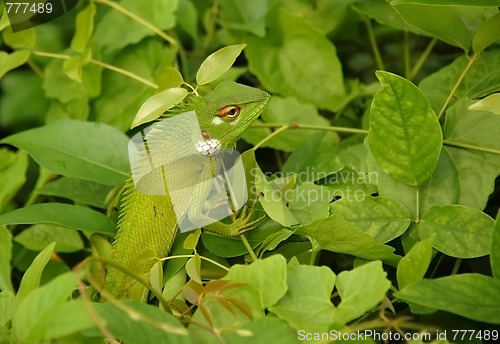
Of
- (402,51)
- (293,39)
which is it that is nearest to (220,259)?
(293,39)

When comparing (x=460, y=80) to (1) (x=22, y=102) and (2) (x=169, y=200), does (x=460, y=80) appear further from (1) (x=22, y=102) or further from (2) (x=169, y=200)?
(1) (x=22, y=102)

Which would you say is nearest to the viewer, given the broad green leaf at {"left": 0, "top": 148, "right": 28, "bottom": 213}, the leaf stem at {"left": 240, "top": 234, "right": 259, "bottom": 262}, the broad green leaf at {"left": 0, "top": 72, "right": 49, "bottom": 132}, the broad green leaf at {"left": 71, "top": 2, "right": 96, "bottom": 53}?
the leaf stem at {"left": 240, "top": 234, "right": 259, "bottom": 262}

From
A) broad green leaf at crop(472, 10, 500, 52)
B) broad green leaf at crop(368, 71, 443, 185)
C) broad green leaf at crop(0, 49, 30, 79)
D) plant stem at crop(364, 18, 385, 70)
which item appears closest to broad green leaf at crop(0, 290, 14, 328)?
broad green leaf at crop(0, 49, 30, 79)

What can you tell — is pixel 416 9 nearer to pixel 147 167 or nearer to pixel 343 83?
pixel 343 83

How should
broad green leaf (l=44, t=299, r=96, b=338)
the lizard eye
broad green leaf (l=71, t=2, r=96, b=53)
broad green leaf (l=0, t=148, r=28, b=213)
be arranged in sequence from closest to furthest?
broad green leaf (l=44, t=299, r=96, b=338), the lizard eye, broad green leaf (l=0, t=148, r=28, b=213), broad green leaf (l=71, t=2, r=96, b=53)

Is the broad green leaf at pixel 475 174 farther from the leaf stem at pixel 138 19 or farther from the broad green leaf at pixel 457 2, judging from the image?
the leaf stem at pixel 138 19

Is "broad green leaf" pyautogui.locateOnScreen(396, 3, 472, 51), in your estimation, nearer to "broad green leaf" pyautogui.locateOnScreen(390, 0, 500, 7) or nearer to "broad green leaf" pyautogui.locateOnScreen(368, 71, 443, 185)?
"broad green leaf" pyautogui.locateOnScreen(390, 0, 500, 7)
